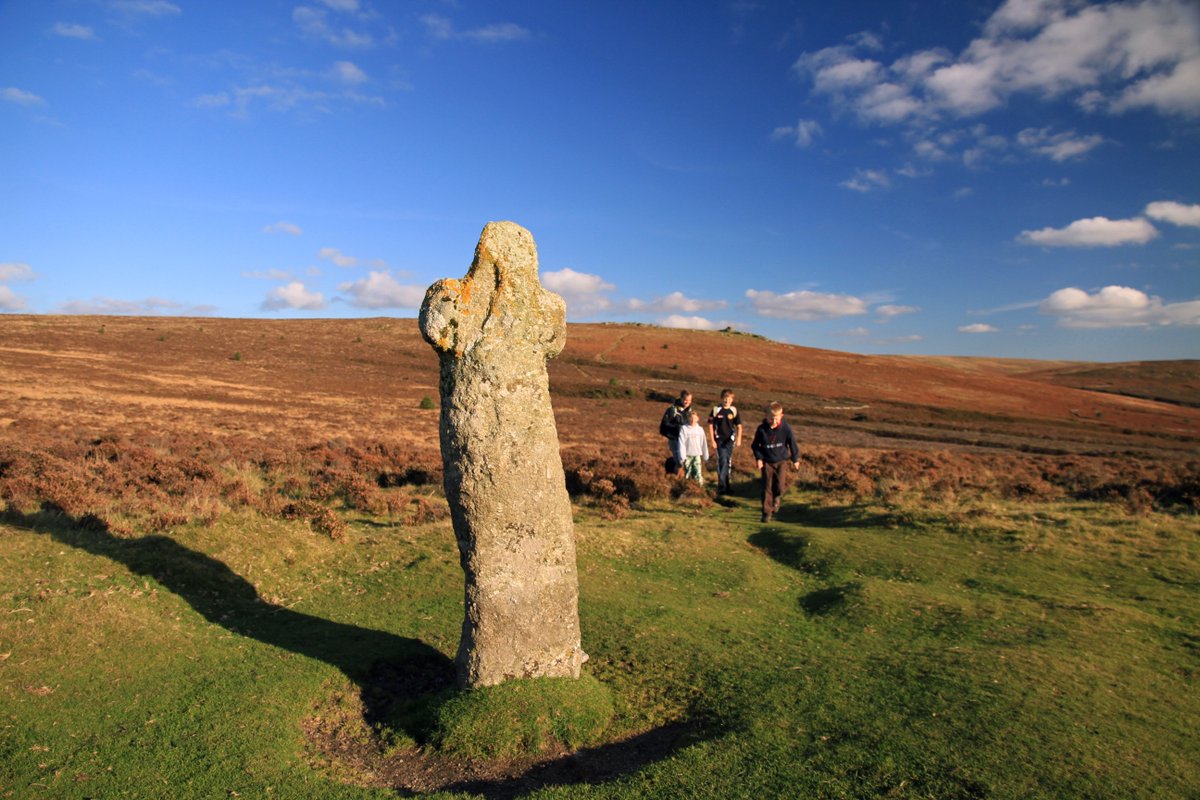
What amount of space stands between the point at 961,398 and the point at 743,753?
226 ft

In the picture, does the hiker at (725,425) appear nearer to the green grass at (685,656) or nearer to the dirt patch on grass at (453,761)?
the green grass at (685,656)

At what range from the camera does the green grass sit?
5.57m

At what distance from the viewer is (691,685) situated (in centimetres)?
739

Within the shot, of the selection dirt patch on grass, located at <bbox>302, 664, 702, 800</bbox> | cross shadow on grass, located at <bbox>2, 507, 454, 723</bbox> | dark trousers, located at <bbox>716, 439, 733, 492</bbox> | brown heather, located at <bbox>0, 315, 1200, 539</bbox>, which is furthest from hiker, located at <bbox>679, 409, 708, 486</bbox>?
dirt patch on grass, located at <bbox>302, 664, 702, 800</bbox>

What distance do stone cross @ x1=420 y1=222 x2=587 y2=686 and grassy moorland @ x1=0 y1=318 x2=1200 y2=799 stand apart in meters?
0.55

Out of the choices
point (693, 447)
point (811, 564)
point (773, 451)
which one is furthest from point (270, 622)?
point (693, 447)

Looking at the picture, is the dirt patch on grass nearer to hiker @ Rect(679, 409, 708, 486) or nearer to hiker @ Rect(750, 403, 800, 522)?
hiker @ Rect(750, 403, 800, 522)

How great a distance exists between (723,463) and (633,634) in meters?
10.8

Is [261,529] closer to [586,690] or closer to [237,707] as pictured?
[237,707]

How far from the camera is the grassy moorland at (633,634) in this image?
5.70 meters

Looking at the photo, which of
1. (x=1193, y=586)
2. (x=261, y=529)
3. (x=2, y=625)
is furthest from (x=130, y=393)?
(x=1193, y=586)

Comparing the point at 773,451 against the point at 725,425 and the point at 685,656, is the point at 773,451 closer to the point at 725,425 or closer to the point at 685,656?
the point at 725,425

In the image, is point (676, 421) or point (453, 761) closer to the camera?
point (453, 761)

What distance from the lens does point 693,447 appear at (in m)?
19.2
